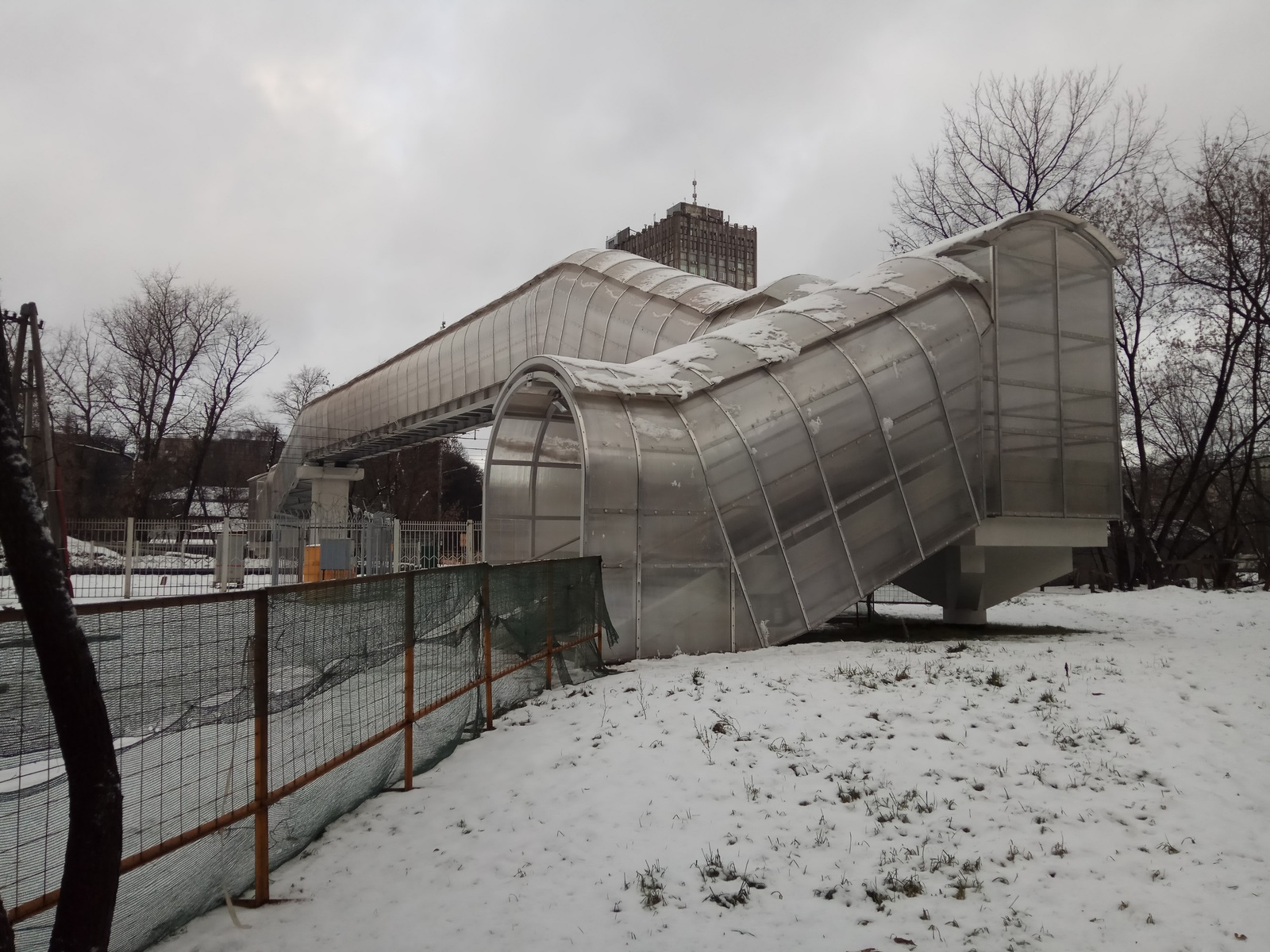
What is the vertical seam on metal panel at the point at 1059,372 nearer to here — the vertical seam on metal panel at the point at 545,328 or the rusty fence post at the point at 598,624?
the rusty fence post at the point at 598,624

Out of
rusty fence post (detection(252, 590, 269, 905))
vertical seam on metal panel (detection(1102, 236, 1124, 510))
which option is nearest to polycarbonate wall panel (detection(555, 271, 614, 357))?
vertical seam on metal panel (detection(1102, 236, 1124, 510))

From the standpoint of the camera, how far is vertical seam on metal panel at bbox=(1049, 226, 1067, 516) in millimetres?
16938

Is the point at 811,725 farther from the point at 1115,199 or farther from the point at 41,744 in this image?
the point at 1115,199

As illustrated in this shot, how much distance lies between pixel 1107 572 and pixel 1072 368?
19899mm

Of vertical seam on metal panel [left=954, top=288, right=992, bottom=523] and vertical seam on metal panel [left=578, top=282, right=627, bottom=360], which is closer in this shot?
vertical seam on metal panel [left=954, top=288, right=992, bottom=523]

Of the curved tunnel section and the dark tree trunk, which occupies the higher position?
the curved tunnel section

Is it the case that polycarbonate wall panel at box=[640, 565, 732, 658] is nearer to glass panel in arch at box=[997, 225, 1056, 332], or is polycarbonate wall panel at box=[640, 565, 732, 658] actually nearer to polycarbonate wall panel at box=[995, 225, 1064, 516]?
polycarbonate wall panel at box=[995, 225, 1064, 516]

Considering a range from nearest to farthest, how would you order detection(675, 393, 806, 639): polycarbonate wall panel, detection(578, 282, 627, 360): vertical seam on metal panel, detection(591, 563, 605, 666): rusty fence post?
detection(591, 563, 605, 666): rusty fence post
detection(675, 393, 806, 639): polycarbonate wall panel
detection(578, 282, 627, 360): vertical seam on metal panel

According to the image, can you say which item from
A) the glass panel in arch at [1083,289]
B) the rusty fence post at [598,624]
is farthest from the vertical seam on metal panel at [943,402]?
the rusty fence post at [598,624]

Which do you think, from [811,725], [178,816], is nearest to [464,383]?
[811,725]

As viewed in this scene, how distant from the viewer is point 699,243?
432 ft

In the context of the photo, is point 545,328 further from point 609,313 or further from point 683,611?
point 683,611

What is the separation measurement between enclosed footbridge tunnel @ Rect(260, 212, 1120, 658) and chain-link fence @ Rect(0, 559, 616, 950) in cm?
535

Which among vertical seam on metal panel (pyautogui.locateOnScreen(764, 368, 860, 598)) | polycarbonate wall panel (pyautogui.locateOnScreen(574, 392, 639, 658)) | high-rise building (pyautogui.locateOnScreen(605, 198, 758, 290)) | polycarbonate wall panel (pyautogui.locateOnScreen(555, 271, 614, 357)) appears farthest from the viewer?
high-rise building (pyautogui.locateOnScreen(605, 198, 758, 290))
